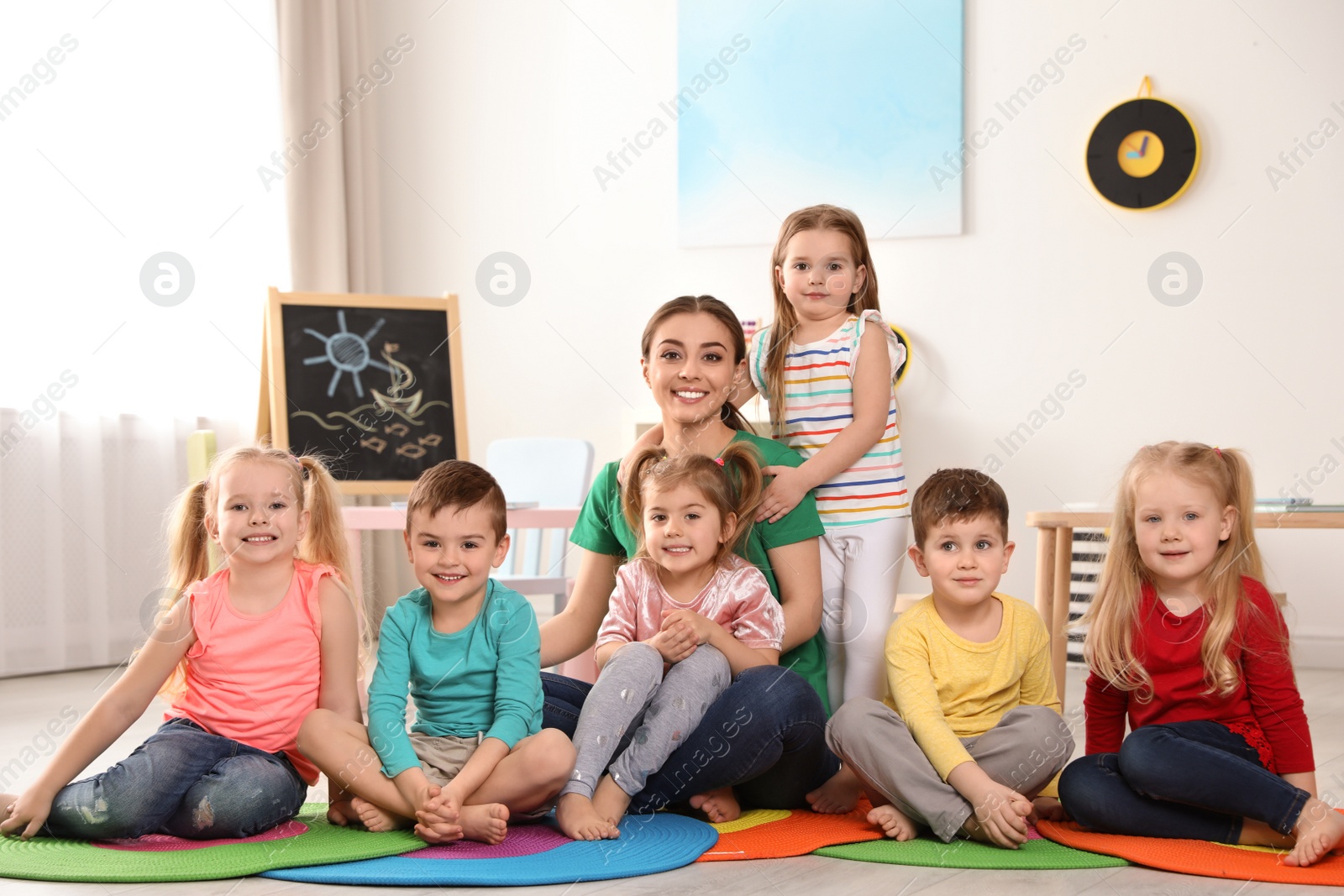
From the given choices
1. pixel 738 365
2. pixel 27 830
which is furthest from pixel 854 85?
pixel 27 830

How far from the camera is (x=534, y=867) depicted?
57.5 inches

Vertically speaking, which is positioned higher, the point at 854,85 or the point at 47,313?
the point at 854,85

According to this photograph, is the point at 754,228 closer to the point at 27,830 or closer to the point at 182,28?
the point at 182,28

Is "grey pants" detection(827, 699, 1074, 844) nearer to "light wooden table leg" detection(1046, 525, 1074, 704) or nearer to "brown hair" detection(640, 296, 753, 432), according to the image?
"brown hair" detection(640, 296, 753, 432)

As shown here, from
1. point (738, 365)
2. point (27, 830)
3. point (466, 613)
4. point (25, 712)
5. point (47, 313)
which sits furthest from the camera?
point (47, 313)

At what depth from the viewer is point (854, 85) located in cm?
410

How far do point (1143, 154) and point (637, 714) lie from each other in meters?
2.90

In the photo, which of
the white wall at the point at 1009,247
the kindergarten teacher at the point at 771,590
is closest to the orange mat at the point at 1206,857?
the kindergarten teacher at the point at 771,590

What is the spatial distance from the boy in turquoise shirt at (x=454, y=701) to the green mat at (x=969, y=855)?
40 centimetres

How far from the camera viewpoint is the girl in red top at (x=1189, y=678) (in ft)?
5.14

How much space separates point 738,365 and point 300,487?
69cm

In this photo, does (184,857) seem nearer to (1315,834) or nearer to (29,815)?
(29,815)

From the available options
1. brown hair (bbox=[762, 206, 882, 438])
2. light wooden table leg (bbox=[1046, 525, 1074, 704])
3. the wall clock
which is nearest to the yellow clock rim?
the wall clock

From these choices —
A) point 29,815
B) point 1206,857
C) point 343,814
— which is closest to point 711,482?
point 343,814
